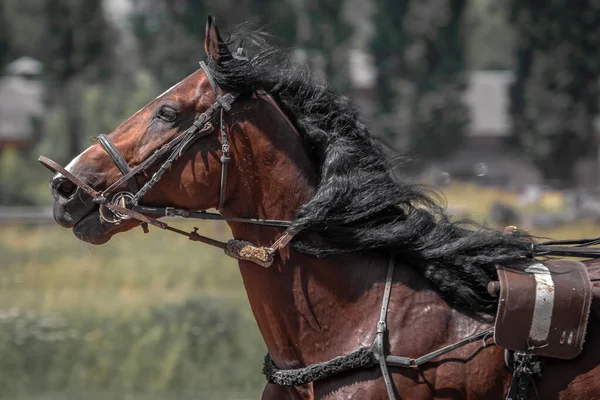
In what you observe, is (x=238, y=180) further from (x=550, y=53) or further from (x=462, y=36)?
(x=462, y=36)

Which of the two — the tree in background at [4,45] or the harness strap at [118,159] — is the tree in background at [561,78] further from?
the harness strap at [118,159]

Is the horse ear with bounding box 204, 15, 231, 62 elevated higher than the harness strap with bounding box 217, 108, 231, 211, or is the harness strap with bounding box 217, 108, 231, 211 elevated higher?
the horse ear with bounding box 204, 15, 231, 62

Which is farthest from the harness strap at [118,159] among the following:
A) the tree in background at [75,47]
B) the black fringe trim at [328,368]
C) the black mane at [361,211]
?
the tree in background at [75,47]

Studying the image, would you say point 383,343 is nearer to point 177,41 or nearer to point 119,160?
point 119,160

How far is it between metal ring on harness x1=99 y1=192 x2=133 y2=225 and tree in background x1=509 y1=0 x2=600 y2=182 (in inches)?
1476

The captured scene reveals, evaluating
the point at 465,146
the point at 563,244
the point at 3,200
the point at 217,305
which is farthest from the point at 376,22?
the point at 563,244

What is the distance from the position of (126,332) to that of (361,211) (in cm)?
822

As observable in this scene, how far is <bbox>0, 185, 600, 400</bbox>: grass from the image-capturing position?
10.3 meters

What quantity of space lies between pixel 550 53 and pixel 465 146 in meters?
8.72

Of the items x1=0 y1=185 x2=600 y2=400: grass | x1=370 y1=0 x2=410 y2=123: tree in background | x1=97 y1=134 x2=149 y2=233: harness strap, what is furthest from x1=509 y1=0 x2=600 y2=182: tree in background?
x1=97 y1=134 x2=149 y2=233: harness strap

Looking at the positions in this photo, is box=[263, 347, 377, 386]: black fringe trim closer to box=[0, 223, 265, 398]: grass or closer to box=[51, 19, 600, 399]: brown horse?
box=[51, 19, 600, 399]: brown horse

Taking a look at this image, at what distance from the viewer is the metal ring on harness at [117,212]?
13.3 feet

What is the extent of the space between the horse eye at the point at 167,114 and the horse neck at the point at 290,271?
0.27m

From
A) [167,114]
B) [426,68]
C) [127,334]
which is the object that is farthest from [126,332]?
[426,68]
